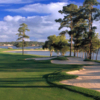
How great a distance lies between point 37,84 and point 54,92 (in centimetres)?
137

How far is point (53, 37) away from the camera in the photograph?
3219 centimetres

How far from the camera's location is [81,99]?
184 inches

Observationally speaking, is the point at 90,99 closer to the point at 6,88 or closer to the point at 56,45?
the point at 6,88

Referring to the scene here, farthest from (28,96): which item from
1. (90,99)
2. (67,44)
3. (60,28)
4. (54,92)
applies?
(67,44)

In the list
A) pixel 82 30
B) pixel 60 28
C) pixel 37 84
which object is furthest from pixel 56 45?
pixel 37 84

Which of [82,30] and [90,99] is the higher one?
[82,30]

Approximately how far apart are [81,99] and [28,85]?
2963mm

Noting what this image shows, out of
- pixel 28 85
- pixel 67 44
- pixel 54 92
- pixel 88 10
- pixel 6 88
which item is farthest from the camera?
pixel 67 44

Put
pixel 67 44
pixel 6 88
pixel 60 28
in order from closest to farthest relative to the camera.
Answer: pixel 6 88, pixel 60 28, pixel 67 44

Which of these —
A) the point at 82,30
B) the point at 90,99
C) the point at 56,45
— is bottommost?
the point at 90,99

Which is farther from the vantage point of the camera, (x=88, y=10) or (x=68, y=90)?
(x=88, y=10)

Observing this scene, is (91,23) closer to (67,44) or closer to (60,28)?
(60,28)

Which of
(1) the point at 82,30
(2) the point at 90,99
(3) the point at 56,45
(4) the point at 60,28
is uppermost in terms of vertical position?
(4) the point at 60,28

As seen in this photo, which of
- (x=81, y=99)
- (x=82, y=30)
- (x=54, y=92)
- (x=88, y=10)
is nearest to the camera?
(x=81, y=99)
